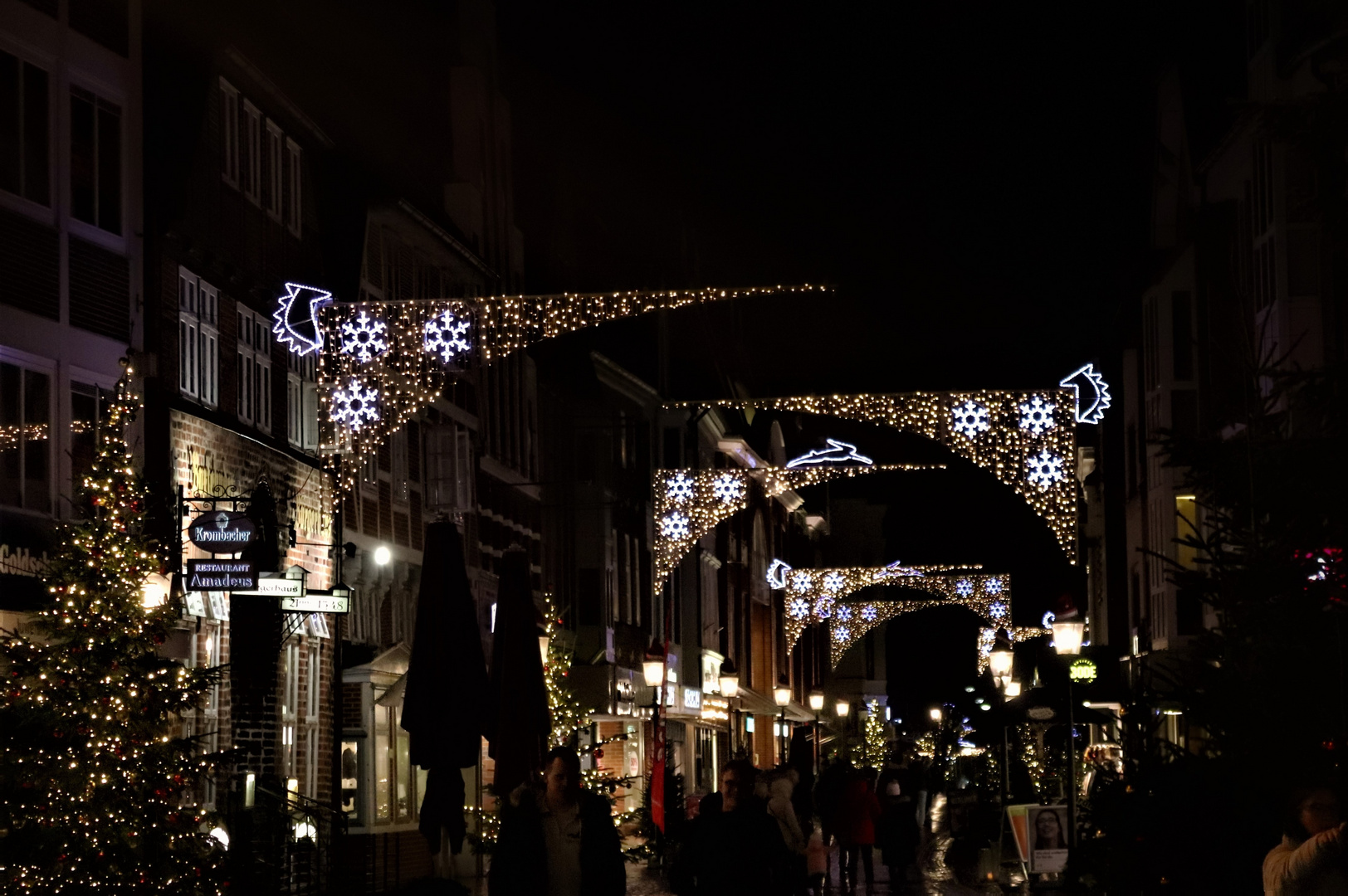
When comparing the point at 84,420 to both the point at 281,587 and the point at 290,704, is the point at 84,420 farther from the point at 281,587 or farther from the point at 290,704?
the point at 290,704

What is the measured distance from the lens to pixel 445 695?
1540cm

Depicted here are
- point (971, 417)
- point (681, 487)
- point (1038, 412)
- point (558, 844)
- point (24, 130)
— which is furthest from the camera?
point (681, 487)

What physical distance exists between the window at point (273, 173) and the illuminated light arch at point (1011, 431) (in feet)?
23.0

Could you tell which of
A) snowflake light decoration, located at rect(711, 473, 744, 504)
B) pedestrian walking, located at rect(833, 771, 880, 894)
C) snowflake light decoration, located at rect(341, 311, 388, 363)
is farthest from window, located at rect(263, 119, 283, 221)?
snowflake light decoration, located at rect(711, 473, 744, 504)

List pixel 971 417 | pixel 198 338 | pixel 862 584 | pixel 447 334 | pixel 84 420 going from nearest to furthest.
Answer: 1. pixel 84 420
2. pixel 447 334
3. pixel 198 338
4. pixel 971 417
5. pixel 862 584

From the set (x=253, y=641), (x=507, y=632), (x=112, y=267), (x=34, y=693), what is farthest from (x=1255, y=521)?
(x=253, y=641)

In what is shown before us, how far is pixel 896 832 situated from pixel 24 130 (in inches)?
668

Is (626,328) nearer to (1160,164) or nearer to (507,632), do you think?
(1160,164)

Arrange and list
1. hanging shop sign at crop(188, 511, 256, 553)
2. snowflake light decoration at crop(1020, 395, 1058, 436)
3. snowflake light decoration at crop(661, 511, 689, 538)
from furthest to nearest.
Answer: snowflake light decoration at crop(661, 511, 689, 538) < snowflake light decoration at crop(1020, 395, 1058, 436) < hanging shop sign at crop(188, 511, 256, 553)

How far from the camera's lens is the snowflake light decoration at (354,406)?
935 inches

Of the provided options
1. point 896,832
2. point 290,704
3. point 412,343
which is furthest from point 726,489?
point 412,343

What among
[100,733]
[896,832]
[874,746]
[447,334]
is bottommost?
[874,746]

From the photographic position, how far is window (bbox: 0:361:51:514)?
20.0m

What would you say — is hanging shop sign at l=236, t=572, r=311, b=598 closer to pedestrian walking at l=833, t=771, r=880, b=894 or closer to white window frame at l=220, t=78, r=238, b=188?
white window frame at l=220, t=78, r=238, b=188
